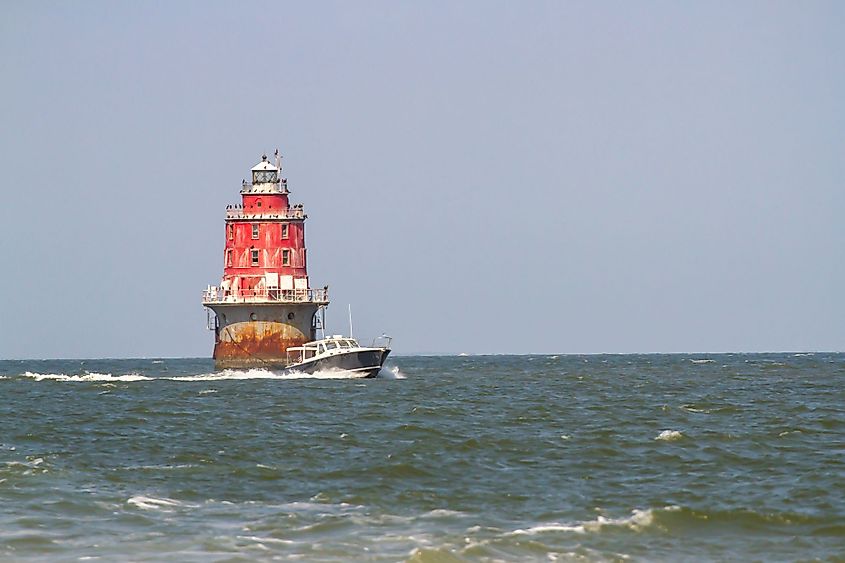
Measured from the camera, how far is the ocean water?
22.6 m

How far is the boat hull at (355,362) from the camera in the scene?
76.7 metres

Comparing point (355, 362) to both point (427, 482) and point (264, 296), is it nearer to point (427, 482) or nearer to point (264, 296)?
point (264, 296)

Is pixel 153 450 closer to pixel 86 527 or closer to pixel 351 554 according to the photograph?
pixel 86 527

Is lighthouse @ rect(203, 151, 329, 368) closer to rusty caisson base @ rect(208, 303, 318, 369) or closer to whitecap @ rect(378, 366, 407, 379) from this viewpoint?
rusty caisson base @ rect(208, 303, 318, 369)

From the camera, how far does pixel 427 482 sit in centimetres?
2942

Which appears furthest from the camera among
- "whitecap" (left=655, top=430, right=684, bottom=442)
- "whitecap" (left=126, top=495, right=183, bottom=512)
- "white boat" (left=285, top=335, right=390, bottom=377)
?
"white boat" (left=285, top=335, right=390, bottom=377)

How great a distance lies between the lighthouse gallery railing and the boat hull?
1309cm

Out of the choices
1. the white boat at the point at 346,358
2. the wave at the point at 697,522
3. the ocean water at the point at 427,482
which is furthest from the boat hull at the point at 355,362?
the wave at the point at 697,522

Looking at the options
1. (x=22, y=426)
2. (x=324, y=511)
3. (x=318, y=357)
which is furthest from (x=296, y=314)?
(x=324, y=511)

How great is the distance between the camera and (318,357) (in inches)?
3044

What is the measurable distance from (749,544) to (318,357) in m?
55.6

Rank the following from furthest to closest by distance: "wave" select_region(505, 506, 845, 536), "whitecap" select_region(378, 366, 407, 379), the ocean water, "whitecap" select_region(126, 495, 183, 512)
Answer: "whitecap" select_region(378, 366, 407, 379) → "whitecap" select_region(126, 495, 183, 512) → "wave" select_region(505, 506, 845, 536) → the ocean water

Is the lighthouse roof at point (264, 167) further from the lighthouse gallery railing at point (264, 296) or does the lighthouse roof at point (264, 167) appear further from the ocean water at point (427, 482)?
the ocean water at point (427, 482)

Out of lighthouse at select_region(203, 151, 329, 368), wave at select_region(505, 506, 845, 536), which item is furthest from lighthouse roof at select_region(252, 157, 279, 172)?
wave at select_region(505, 506, 845, 536)
